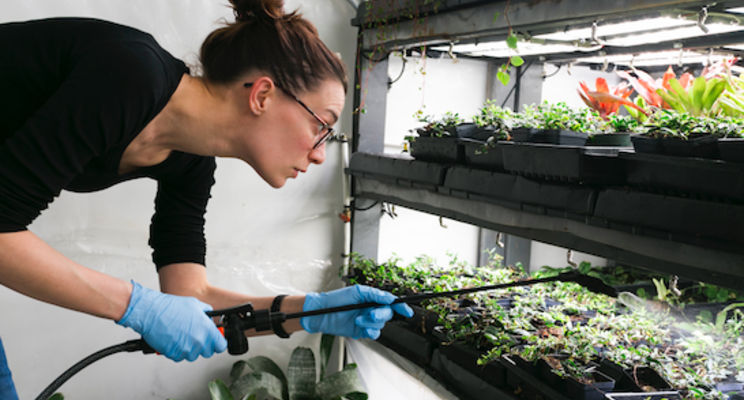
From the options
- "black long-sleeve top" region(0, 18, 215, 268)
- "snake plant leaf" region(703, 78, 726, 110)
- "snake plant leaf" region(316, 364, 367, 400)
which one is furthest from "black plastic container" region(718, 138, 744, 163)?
"snake plant leaf" region(316, 364, 367, 400)

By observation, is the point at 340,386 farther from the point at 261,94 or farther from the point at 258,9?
the point at 258,9

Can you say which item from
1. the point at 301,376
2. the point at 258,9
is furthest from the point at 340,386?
the point at 258,9

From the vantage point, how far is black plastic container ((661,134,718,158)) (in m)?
1.11

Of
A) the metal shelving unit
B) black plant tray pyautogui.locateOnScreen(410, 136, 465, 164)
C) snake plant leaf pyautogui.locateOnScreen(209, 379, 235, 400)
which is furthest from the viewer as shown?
snake plant leaf pyautogui.locateOnScreen(209, 379, 235, 400)

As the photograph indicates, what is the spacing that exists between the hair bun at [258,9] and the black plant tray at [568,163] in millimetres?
792

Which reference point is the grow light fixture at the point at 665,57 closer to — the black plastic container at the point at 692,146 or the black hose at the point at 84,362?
the black plastic container at the point at 692,146

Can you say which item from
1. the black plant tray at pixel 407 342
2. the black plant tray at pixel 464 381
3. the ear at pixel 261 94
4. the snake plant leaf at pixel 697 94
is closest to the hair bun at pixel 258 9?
the ear at pixel 261 94

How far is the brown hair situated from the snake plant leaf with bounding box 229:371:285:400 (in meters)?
1.65

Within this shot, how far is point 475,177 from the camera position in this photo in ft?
5.75

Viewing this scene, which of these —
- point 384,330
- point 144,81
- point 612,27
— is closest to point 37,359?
point 384,330

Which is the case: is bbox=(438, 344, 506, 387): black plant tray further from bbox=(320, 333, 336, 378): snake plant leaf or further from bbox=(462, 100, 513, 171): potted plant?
bbox=(320, 333, 336, 378): snake plant leaf

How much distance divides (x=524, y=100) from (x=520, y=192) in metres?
1.42

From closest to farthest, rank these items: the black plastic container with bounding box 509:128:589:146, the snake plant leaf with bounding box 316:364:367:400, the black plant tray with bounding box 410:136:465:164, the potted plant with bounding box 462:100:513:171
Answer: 1. the black plastic container with bounding box 509:128:589:146
2. the potted plant with bounding box 462:100:513:171
3. the black plant tray with bounding box 410:136:465:164
4. the snake plant leaf with bounding box 316:364:367:400

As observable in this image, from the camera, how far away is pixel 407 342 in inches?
81.2
